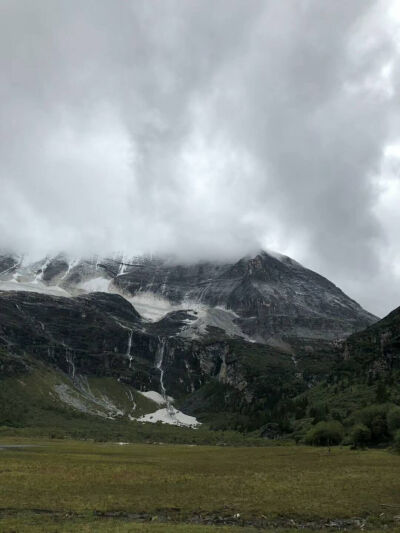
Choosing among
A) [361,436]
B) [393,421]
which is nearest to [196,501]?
[361,436]

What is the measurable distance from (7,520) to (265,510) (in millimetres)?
20466

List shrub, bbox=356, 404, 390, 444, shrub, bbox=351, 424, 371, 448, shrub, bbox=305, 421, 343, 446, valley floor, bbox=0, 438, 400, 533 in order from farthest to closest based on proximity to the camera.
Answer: shrub, bbox=305, 421, 343, 446, shrub, bbox=356, 404, 390, 444, shrub, bbox=351, 424, 371, 448, valley floor, bbox=0, 438, 400, 533

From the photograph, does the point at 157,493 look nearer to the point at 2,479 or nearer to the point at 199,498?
the point at 199,498

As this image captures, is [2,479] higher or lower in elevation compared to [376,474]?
lower

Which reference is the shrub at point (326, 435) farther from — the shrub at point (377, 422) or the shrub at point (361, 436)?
the shrub at point (361, 436)

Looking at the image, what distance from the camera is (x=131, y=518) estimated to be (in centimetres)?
3978

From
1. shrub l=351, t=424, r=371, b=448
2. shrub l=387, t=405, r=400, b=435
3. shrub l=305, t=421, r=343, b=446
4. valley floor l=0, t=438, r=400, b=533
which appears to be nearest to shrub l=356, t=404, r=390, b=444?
shrub l=351, t=424, r=371, b=448

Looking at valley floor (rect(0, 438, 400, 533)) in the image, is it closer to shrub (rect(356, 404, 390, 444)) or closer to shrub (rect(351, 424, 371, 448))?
shrub (rect(351, 424, 371, 448))

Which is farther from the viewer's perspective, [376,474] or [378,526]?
[376,474]

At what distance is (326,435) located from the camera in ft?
494

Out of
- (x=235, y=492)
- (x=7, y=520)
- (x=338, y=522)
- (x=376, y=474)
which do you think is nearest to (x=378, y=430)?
(x=376, y=474)

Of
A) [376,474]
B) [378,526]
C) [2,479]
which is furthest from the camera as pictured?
[376,474]

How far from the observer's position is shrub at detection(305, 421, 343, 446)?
491 feet

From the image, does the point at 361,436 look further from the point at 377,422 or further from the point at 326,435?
the point at 326,435
